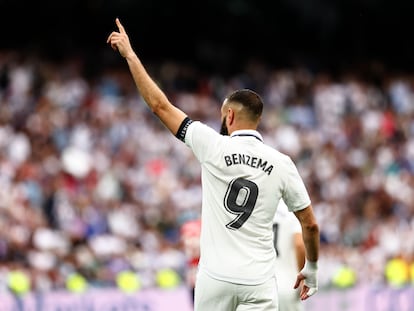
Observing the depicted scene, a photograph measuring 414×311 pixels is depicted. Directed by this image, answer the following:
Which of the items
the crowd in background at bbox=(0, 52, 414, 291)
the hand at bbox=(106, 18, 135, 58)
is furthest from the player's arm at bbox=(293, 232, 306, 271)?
the crowd in background at bbox=(0, 52, 414, 291)

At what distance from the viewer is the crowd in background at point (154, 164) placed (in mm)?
16031

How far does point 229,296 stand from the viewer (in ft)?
23.0

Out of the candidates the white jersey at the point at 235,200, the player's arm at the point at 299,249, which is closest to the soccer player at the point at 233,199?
the white jersey at the point at 235,200

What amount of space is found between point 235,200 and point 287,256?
6.29 feet

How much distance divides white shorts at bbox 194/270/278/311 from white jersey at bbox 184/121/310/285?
0.04 m

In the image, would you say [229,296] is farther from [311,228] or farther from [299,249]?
[299,249]

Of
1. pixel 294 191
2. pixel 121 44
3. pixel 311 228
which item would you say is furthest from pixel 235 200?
pixel 121 44

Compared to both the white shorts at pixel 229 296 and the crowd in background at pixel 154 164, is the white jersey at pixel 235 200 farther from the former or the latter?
the crowd in background at pixel 154 164

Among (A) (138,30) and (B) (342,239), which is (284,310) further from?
(A) (138,30)

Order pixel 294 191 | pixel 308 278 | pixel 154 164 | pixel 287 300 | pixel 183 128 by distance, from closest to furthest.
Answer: pixel 183 128
pixel 294 191
pixel 308 278
pixel 287 300
pixel 154 164

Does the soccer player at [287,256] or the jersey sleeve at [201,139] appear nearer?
the jersey sleeve at [201,139]

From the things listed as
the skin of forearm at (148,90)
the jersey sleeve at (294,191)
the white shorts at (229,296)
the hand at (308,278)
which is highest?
the skin of forearm at (148,90)

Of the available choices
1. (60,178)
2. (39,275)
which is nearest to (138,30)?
(60,178)

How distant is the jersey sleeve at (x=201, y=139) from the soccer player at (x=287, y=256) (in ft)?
6.18
